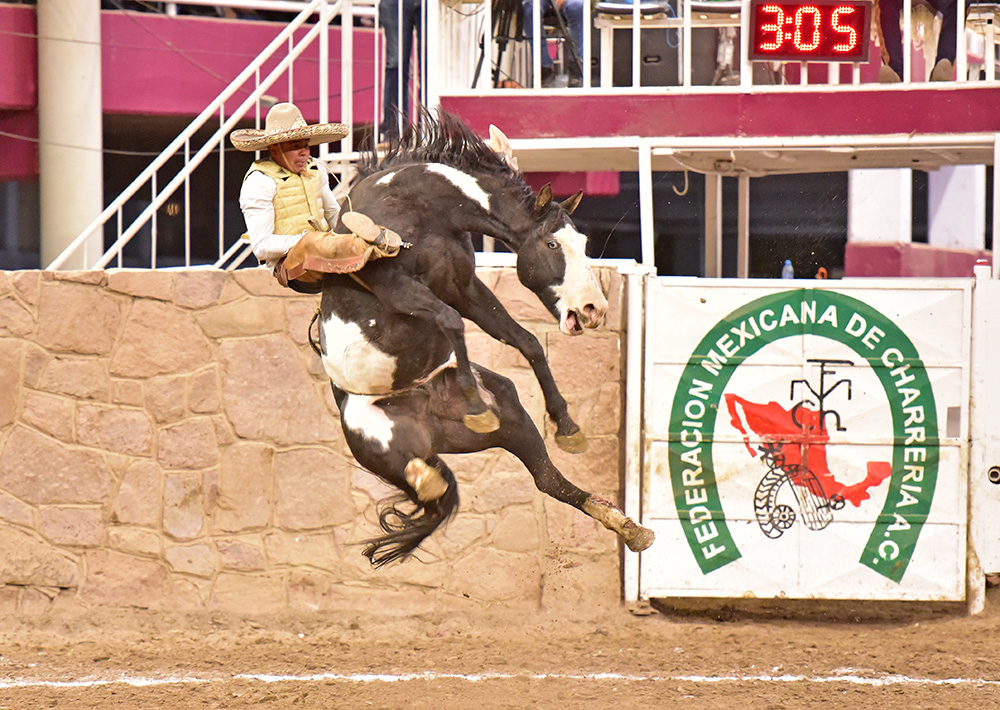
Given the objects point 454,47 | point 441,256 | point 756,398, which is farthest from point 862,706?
point 454,47

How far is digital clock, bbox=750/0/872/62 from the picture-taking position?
787cm

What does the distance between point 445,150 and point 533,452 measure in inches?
49.8

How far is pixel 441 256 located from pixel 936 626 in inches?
200

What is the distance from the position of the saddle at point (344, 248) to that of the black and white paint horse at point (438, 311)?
0.46 ft

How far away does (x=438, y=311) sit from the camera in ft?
15.8

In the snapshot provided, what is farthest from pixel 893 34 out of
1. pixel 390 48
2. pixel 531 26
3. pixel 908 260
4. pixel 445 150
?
pixel 908 260

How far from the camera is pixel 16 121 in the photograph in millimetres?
12883

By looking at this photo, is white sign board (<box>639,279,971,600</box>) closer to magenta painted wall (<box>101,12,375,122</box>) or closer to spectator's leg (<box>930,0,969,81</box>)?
spectator's leg (<box>930,0,969,81</box>)

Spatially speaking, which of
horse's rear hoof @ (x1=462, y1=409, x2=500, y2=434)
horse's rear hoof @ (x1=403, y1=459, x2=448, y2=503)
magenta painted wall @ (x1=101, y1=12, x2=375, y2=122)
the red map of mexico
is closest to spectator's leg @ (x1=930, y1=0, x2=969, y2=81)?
the red map of mexico

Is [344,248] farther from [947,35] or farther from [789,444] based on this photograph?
[947,35]

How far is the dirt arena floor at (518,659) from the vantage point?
7.61m

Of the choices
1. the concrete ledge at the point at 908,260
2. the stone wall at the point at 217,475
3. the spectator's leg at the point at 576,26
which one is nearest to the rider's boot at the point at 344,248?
the stone wall at the point at 217,475

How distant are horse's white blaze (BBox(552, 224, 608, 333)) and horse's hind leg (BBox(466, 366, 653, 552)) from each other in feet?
2.24

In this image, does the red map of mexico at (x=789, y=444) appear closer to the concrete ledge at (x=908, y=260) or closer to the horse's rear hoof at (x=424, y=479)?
the horse's rear hoof at (x=424, y=479)
